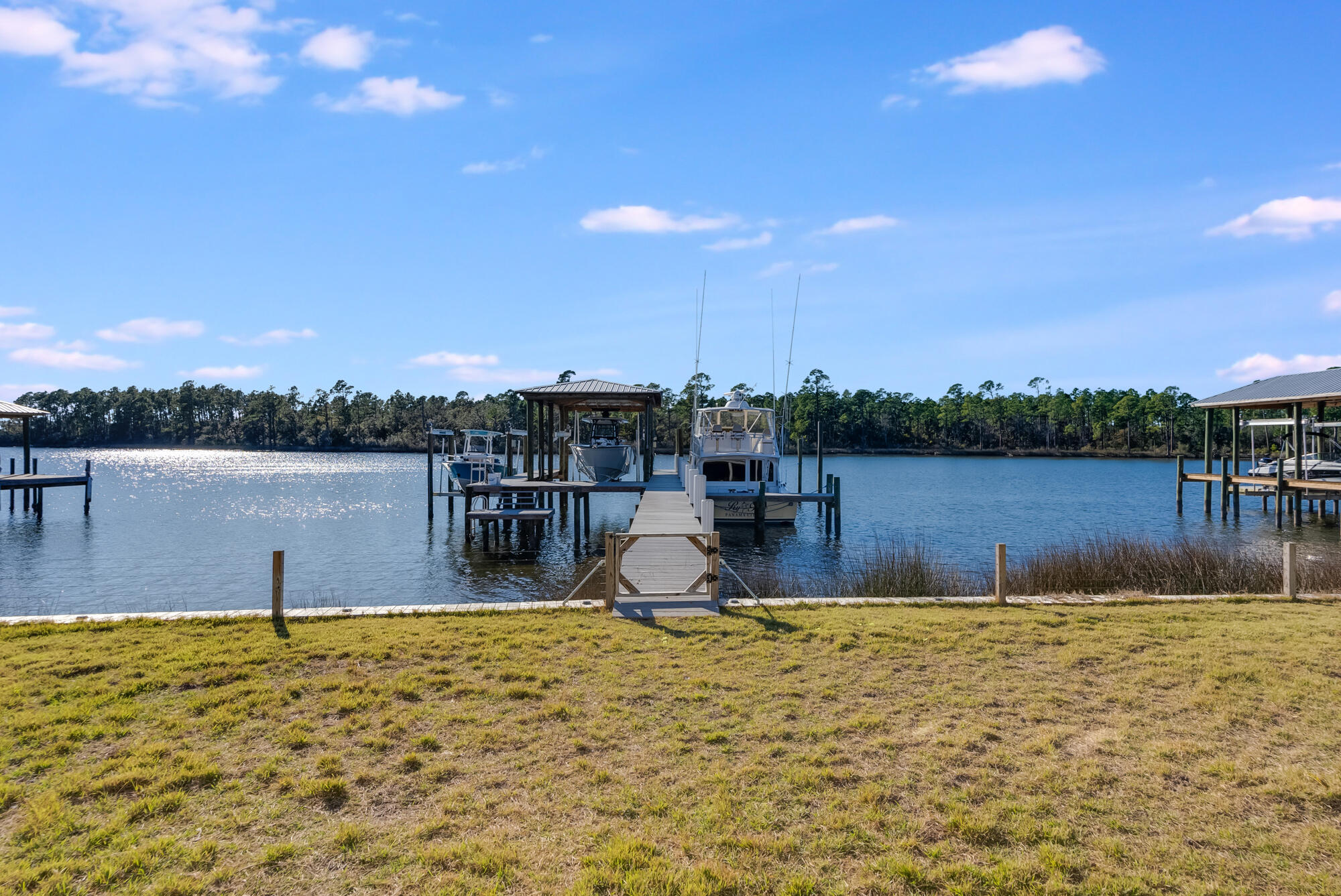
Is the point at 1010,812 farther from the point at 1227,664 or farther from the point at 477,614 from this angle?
the point at 477,614

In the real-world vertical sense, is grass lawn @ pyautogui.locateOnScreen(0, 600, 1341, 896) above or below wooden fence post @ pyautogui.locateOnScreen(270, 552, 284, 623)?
below

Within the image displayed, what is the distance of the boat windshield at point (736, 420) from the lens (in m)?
27.6

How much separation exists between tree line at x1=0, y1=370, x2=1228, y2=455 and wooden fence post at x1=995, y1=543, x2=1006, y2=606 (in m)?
80.7

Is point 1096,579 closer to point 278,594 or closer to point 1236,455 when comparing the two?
point 278,594

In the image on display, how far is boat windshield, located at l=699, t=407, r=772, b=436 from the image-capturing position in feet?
90.7

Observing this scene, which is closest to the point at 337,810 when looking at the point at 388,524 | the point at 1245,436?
the point at 388,524

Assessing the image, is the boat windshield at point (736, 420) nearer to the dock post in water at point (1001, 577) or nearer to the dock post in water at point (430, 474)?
the dock post in water at point (430, 474)

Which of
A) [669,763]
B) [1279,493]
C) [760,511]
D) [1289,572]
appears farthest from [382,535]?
[1279,493]

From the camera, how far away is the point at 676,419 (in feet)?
356

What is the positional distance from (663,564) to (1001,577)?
223 inches

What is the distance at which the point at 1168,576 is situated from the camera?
44.4 ft

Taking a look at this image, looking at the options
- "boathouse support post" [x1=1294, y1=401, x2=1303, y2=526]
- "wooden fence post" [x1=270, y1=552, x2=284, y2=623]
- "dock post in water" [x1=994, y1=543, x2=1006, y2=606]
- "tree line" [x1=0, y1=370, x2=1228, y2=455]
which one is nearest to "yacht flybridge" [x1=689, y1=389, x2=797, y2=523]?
"dock post in water" [x1=994, y1=543, x2=1006, y2=606]

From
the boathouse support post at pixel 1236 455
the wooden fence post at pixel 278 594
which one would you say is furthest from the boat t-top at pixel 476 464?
the boathouse support post at pixel 1236 455

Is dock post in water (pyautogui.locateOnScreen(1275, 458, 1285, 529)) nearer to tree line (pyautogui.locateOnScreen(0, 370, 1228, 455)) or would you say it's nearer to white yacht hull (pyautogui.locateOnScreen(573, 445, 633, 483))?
white yacht hull (pyautogui.locateOnScreen(573, 445, 633, 483))
